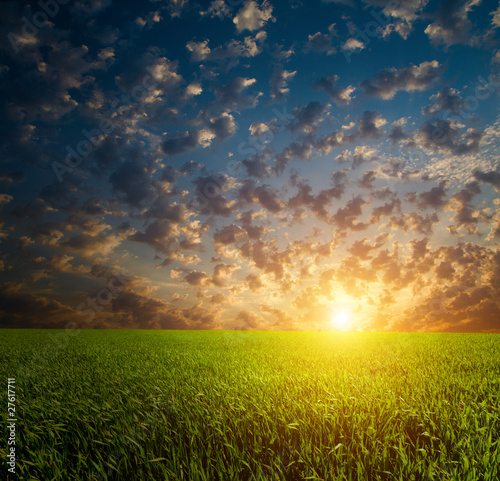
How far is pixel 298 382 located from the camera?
441 cm

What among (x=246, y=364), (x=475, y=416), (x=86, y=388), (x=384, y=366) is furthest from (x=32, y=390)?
(x=384, y=366)

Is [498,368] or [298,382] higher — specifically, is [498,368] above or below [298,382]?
below

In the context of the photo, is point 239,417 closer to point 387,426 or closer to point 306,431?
point 306,431

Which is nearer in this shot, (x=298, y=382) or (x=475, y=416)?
(x=475, y=416)

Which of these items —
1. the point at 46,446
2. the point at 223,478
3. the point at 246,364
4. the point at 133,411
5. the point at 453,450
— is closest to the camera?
the point at 223,478

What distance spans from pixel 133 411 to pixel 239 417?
4.96 feet

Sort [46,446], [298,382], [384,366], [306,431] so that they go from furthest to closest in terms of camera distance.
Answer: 1. [384,366]
2. [298,382]
3. [46,446]
4. [306,431]

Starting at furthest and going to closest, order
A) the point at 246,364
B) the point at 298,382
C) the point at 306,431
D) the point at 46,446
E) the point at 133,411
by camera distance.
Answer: the point at 246,364 → the point at 298,382 → the point at 133,411 → the point at 46,446 → the point at 306,431

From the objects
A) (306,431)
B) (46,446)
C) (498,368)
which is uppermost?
(306,431)

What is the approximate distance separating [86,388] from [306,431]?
4.24 metres

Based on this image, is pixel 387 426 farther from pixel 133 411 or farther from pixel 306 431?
pixel 133 411

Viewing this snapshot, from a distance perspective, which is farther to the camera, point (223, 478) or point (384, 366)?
point (384, 366)

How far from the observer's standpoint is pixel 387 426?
290 centimetres

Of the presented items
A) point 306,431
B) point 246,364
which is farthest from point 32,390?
point 306,431
